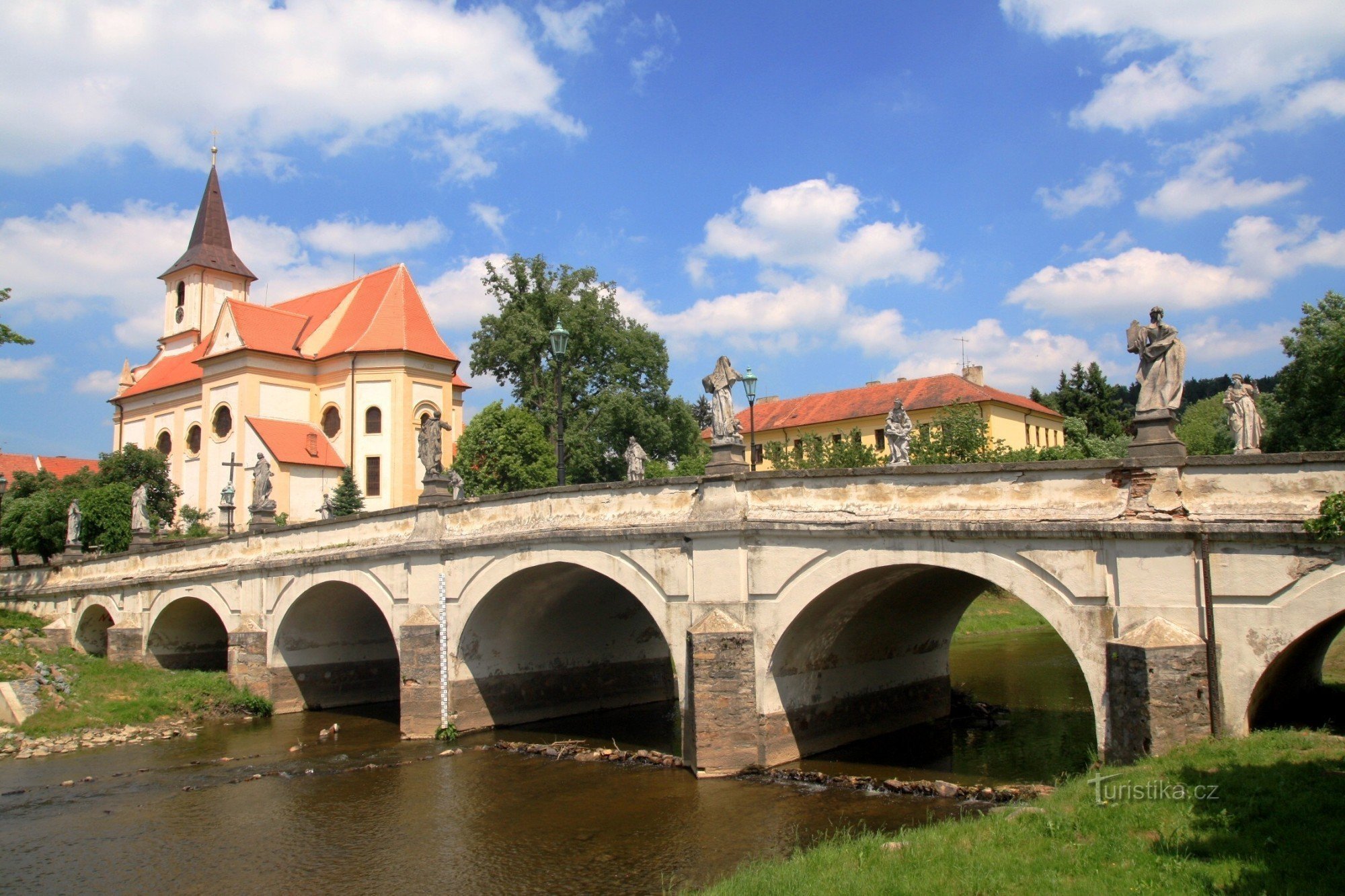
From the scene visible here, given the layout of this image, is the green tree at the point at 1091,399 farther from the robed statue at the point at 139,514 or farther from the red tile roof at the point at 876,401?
the robed statue at the point at 139,514

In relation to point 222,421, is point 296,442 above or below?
below

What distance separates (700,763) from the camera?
13570 mm

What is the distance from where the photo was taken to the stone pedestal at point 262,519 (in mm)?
23297

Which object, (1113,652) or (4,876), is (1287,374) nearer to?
(1113,652)

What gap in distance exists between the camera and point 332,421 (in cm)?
4184

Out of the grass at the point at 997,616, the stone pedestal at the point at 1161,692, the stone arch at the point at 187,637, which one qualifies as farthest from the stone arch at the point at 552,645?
the grass at the point at 997,616

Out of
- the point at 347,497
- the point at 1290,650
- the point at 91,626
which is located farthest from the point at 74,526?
the point at 1290,650

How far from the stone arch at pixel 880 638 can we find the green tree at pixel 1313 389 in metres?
15.0

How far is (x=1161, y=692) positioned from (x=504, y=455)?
29116mm

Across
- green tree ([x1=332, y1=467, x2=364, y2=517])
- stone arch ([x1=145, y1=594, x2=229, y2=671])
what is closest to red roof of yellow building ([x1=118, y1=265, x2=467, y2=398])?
green tree ([x1=332, y1=467, x2=364, y2=517])

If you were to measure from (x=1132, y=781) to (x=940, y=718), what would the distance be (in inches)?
365

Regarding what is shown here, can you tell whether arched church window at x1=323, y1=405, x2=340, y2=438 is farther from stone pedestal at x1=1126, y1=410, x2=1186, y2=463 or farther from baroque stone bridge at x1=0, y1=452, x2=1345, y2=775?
stone pedestal at x1=1126, y1=410, x2=1186, y2=463

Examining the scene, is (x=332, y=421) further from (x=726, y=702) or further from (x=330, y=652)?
(x=726, y=702)

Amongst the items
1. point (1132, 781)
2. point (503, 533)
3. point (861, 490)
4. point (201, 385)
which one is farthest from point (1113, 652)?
point (201, 385)
